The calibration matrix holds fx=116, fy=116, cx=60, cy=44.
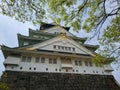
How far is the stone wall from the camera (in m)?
10.8

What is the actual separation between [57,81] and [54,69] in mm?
1451

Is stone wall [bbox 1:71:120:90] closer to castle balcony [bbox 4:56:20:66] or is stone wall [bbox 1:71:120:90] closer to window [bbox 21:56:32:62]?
castle balcony [bbox 4:56:20:66]

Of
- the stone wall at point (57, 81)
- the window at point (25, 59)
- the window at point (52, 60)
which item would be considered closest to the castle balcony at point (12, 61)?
the window at point (25, 59)

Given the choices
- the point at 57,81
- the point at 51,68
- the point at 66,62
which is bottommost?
the point at 57,81

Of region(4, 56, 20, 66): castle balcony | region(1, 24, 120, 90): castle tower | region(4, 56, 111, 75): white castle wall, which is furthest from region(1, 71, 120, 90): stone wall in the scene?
region(4, 56, 20, 66): castle balcony

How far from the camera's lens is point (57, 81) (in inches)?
473

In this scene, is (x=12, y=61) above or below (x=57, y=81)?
above

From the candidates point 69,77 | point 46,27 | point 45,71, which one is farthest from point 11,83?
point 46,27

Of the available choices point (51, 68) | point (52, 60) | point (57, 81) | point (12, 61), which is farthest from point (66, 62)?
point (12, 61)

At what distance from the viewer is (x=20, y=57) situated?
12.5m

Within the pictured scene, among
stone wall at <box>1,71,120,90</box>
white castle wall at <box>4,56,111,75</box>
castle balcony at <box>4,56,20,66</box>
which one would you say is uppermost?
castle balcony at <box>4,56,20,66</box>

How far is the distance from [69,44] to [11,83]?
8583 mm

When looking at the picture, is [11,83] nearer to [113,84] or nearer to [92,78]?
[92,78]

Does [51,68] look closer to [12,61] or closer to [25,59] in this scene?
[25,59]
